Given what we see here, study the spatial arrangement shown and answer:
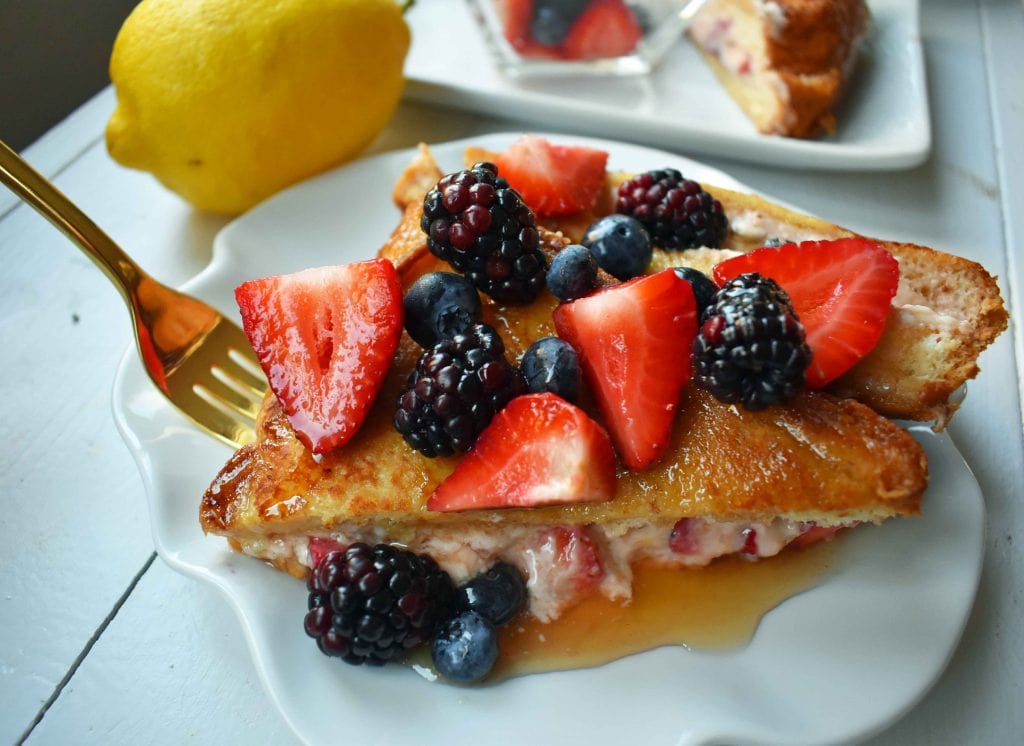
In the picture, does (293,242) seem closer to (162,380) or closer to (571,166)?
(162,380)

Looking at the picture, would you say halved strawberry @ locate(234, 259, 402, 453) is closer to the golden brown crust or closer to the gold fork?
the golden brown crust

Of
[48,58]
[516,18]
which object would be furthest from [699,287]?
[48,58]

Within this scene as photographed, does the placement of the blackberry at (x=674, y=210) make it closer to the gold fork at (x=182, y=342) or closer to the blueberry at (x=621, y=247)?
the blueberry at (x=621, y=247)

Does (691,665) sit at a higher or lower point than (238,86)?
lower

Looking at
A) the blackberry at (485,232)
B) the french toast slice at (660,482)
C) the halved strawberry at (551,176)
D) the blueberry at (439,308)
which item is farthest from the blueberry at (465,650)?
the halved strawberry at (551,176)

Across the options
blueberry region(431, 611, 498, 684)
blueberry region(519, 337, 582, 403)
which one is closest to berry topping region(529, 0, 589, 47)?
blueberry region(519, 337, 582, 403)

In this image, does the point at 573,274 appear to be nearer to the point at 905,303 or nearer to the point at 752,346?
the point at 752,346

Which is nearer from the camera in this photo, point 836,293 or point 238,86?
point 836,293
